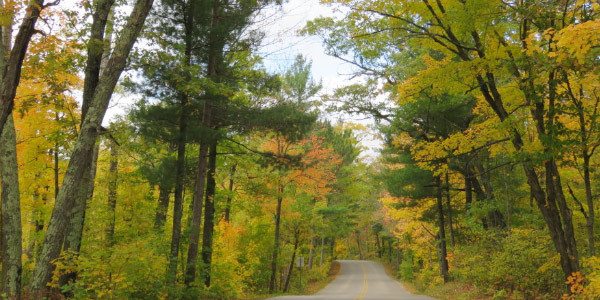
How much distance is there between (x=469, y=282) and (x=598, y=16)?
41.9ft

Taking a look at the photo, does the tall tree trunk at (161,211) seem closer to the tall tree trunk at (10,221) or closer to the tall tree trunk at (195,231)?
the tall tree trunk at (195,231)

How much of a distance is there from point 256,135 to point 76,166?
26.1 feet

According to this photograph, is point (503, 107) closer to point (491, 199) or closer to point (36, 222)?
point (491, 199)

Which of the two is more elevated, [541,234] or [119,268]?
[541,234]

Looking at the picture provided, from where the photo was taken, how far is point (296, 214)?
20.5 meters

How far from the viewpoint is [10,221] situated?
257 inches

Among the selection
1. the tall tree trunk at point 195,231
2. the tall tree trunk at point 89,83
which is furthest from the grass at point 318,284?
the tall tree trunk at point 89,83

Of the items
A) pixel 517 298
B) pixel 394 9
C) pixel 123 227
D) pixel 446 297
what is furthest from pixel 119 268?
pixel 446 297

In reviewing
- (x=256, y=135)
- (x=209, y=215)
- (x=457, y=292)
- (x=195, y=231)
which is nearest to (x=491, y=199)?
(x=457, y=292)

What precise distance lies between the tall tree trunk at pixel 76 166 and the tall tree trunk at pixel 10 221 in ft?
3.29

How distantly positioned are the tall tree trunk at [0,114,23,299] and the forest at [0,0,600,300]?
0.02 m

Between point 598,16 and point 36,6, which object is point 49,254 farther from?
point 598,16

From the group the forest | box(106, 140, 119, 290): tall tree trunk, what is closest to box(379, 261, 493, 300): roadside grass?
the forest

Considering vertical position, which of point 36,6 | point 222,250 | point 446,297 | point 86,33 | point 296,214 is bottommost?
point 446,297
